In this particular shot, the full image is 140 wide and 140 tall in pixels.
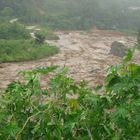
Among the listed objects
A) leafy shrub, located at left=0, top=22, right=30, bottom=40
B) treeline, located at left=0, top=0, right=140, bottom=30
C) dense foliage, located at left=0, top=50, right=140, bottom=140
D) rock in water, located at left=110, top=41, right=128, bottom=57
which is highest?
dense foliage, located at left=0, top=50, right=140, bottom=140

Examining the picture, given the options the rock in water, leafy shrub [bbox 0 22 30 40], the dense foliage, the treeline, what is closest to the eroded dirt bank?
the rock in water

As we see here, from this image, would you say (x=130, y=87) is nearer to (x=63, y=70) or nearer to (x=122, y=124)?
(x=122, y=124)

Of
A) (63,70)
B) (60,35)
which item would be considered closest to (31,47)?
(60,35)

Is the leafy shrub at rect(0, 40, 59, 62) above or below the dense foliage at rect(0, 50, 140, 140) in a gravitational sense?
below

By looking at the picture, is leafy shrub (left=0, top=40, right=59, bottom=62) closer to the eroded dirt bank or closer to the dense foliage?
the eroded dirt bank

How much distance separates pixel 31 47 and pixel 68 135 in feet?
73.6

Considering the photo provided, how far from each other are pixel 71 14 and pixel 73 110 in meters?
40.9

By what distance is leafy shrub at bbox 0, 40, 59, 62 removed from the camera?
22.4 meters

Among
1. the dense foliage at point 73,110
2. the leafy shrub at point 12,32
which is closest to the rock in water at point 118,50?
the leafy shrub at point 12,32

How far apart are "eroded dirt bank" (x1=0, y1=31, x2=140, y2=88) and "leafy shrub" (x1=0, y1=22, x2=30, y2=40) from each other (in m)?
2.22

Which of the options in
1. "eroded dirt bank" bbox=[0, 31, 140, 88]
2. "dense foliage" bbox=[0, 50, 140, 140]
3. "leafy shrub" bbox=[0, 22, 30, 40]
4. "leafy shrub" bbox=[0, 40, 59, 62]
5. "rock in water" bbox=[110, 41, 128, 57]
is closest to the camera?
"dense foliage" bbox=[0, 50, 140, 140]

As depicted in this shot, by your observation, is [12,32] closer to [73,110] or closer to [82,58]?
[82,58]

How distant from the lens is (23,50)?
24297 millimetres

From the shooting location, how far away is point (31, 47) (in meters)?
25.3
